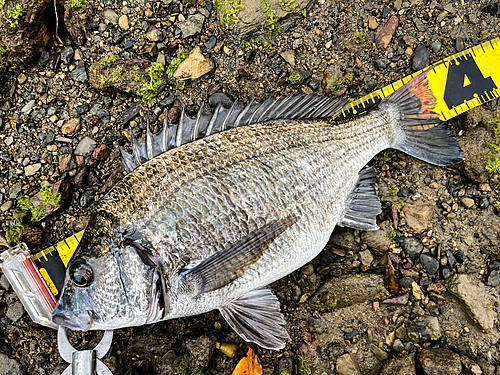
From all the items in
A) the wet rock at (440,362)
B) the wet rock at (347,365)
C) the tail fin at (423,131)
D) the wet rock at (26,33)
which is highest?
the wet rock at (26,33)

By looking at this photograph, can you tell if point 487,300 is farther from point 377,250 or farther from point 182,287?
point 182,287

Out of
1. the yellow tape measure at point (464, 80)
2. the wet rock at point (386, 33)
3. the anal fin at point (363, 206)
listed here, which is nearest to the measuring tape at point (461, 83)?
the yellow tape measure at point (464, 80)

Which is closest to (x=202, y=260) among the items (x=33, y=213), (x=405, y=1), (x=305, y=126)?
(x=305, y=126)

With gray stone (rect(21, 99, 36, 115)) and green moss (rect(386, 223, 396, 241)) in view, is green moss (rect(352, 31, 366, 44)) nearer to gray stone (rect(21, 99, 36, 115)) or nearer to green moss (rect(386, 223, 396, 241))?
green moss (rect(386, 223, 396, 241))

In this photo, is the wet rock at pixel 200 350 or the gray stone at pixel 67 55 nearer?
the wet rock at pixel 200 350

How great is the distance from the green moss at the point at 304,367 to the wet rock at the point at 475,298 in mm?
1338

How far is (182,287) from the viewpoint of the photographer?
2.43m

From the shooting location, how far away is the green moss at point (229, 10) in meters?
3.22

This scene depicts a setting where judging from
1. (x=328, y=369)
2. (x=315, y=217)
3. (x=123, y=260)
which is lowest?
(x=328, y=369)

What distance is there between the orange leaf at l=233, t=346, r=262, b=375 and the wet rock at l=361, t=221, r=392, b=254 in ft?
4.46

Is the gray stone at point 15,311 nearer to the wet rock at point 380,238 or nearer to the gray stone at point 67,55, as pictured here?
the gray stone at point 67,55

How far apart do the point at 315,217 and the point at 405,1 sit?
7.15ft

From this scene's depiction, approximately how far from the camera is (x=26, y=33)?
3213 mm

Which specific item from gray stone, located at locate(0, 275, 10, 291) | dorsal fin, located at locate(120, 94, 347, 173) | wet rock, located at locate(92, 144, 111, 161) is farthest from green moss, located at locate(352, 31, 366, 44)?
gray stone, located at locate(0, 275, 10, 291)
